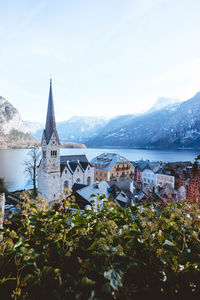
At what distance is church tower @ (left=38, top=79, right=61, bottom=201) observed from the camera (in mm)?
23266

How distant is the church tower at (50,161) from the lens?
23266 millimetres

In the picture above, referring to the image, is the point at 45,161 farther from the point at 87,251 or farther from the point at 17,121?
the point at 17,121

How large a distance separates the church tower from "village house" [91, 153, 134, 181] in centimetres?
1396

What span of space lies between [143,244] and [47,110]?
2406 centimetres

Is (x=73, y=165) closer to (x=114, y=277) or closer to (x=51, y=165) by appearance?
(x=51, y=165)

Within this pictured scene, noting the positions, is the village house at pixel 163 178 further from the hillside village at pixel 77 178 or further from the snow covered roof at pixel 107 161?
the snow covered roof at pixel 107 161

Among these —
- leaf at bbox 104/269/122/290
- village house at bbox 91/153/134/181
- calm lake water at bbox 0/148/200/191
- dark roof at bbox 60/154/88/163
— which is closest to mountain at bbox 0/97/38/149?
calm lake water at bbox 0/148/200/191

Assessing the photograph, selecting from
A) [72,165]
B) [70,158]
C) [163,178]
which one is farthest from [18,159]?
[163,178]

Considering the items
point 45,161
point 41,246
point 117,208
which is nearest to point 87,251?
point 41,246

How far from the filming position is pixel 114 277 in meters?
1.04

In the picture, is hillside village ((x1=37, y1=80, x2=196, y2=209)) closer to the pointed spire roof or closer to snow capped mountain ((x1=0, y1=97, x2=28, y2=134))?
the pointed spire roof

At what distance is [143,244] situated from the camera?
1412 millimetres

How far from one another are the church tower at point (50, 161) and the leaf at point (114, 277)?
23429mm

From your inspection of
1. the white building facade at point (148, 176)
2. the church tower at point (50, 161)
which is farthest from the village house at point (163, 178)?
the church tower at point (50, 161)
